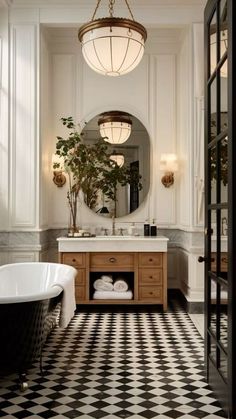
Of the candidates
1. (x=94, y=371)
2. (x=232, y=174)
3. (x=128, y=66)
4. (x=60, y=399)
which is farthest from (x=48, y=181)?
(x=232, y=174)

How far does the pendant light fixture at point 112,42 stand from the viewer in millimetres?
3543

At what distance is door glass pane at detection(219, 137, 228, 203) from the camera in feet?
8.52

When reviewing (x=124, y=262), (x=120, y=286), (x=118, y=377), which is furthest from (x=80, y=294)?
(x=118, y=377)

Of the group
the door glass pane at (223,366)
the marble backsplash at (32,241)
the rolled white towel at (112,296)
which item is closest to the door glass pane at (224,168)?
the door glass pane at (223,366)

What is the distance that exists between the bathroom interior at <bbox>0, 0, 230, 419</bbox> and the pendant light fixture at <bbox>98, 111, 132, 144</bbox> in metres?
0.07

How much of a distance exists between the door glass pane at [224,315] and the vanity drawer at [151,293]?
2.56m

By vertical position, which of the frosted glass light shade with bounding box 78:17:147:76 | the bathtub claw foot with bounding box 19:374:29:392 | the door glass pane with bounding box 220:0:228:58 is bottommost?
the bathtub claw foot with bounding box 19:374:29:392

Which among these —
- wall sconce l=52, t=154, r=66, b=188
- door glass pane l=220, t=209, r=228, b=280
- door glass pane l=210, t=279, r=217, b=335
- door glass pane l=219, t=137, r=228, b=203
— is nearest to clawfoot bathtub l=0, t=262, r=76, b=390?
door glass pane l=210, t=279, r=217, b=335

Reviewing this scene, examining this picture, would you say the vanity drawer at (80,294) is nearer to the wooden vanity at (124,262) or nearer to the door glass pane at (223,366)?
the wooden vanity at (124,262)

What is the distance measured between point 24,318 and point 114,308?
253 centimetres

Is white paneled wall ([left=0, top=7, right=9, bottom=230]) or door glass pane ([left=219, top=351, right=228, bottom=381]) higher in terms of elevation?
white paneled wall ([left=0, top=7, right=9, bottom=230])

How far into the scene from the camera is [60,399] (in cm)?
288

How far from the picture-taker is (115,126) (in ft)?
19.4

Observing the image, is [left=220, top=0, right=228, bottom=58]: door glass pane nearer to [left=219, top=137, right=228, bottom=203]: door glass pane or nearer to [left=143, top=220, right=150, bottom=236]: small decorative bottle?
[left=219, top=137, right=228, bottom=203]: door glass pane
